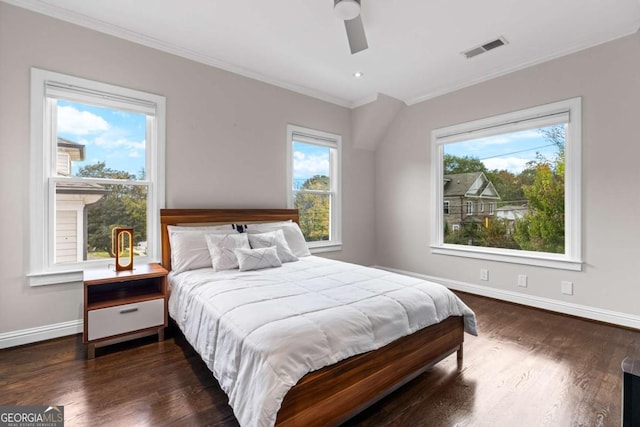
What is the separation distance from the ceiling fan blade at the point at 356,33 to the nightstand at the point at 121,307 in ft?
8.10

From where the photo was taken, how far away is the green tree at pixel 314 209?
4.46 m

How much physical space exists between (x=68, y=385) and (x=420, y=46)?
4098 millimetres

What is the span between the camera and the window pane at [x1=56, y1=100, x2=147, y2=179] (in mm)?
2768

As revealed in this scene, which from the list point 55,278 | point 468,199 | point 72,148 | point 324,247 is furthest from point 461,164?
point 55,278

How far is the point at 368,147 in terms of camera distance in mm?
5160

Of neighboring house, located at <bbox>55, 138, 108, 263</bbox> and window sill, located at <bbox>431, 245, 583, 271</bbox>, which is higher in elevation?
neighboring house, located at <bbox>55, 138, 108, 263</bbox>

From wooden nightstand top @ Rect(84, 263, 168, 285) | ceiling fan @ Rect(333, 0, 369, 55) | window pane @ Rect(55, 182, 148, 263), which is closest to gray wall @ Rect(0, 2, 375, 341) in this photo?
window pane @ Rect(55, 182, 148, 263)

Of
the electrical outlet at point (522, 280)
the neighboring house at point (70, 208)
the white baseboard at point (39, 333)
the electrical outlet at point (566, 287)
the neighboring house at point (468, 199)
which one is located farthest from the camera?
the neighboring house at point (468, 199)

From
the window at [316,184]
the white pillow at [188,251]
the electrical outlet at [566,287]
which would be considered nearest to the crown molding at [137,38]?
the window at [316,184]

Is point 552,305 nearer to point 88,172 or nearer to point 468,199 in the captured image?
point 468,199

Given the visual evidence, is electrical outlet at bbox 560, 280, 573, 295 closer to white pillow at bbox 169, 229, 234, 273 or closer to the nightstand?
white pillow at bbox 169, 229, 234, 273

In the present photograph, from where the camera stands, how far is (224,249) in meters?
2.88

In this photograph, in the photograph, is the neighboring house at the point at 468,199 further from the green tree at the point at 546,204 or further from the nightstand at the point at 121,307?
the nightstand at the point at 121,307

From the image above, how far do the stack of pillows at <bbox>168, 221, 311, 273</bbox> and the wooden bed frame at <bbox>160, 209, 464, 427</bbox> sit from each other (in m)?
1.47
